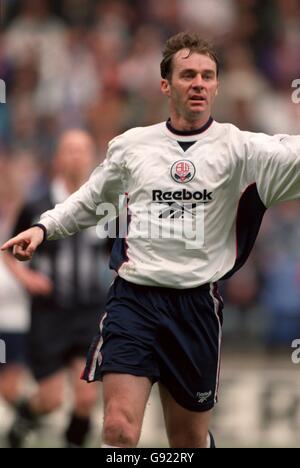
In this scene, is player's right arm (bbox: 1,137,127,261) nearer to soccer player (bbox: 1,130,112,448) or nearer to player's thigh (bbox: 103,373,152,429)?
player's thigh (bbox: 103,373,152,429)

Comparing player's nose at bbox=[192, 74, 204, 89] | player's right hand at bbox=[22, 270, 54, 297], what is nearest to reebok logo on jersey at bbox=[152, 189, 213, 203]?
player's nose at bbox=[192, 74, 204, 89]

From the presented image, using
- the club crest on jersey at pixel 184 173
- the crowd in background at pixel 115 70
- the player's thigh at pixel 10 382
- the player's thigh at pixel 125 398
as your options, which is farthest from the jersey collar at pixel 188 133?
the crowd in background at pixel 115 70

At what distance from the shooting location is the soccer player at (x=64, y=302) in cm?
817

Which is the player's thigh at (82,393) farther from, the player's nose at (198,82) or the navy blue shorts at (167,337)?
the player's nose at (198,82)

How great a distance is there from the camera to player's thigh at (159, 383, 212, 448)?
5491 mm

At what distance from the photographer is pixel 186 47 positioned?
541 centimetres

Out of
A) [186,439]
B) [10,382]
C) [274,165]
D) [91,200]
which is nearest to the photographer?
[274,165]

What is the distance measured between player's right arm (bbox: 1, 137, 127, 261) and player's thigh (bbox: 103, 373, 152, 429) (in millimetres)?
781

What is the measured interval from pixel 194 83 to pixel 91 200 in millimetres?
768

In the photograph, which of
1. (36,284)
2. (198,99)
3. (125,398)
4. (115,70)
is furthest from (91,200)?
(115,70)

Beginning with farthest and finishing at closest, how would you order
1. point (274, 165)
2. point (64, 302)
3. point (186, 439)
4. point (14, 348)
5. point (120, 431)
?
1. point (14, 348)
2. point (64, 302)
3. point (186, 439)
4. point (274, 165)
5. point (120, 431)

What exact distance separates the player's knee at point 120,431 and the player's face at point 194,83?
137 cm

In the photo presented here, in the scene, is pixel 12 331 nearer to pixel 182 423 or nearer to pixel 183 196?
pixel 182 423

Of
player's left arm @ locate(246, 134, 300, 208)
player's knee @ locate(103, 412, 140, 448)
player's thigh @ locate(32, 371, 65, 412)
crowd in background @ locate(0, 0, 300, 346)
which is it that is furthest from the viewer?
crowd in background @ locate(0, 0, 300, 346)
